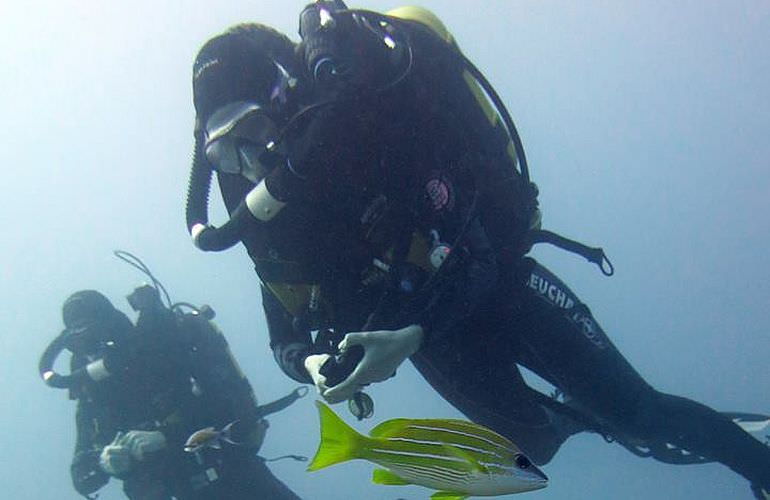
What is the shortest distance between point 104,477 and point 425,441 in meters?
6.99

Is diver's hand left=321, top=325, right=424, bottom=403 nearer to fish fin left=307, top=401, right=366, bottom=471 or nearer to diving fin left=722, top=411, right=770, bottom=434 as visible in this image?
fish fin left=307, top=401, right=366, bottom=471

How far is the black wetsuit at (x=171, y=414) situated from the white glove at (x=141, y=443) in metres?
0.21

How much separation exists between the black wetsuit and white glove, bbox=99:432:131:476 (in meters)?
0.21

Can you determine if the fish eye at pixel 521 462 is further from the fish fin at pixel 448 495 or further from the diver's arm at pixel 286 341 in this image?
the diver's arm at pixel 286 341

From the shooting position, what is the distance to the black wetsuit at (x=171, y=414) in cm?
764

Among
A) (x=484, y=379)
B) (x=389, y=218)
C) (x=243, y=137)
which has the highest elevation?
(x=243, y=137)

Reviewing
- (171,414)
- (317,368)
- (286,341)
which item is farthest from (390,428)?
(171,414)

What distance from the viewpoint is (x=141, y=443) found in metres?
7.19

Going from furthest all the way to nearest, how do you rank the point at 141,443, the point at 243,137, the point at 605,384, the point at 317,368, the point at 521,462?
the point at 141,443, the point at 605,384, the point at 243,137, the point at 317,368, the point at 521,462

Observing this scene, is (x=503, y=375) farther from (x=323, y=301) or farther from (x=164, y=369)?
(x=164, y=369)

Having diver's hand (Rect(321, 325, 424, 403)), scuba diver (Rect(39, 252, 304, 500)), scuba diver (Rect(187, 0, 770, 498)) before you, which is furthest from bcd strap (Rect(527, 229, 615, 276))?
scuba diver (Rect(39, 252, 304, 500))

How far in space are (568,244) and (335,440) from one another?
291 cm

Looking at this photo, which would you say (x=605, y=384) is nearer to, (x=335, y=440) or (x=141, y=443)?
(x=335, y=440)

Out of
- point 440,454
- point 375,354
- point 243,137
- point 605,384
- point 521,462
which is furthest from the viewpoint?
point 605,384
